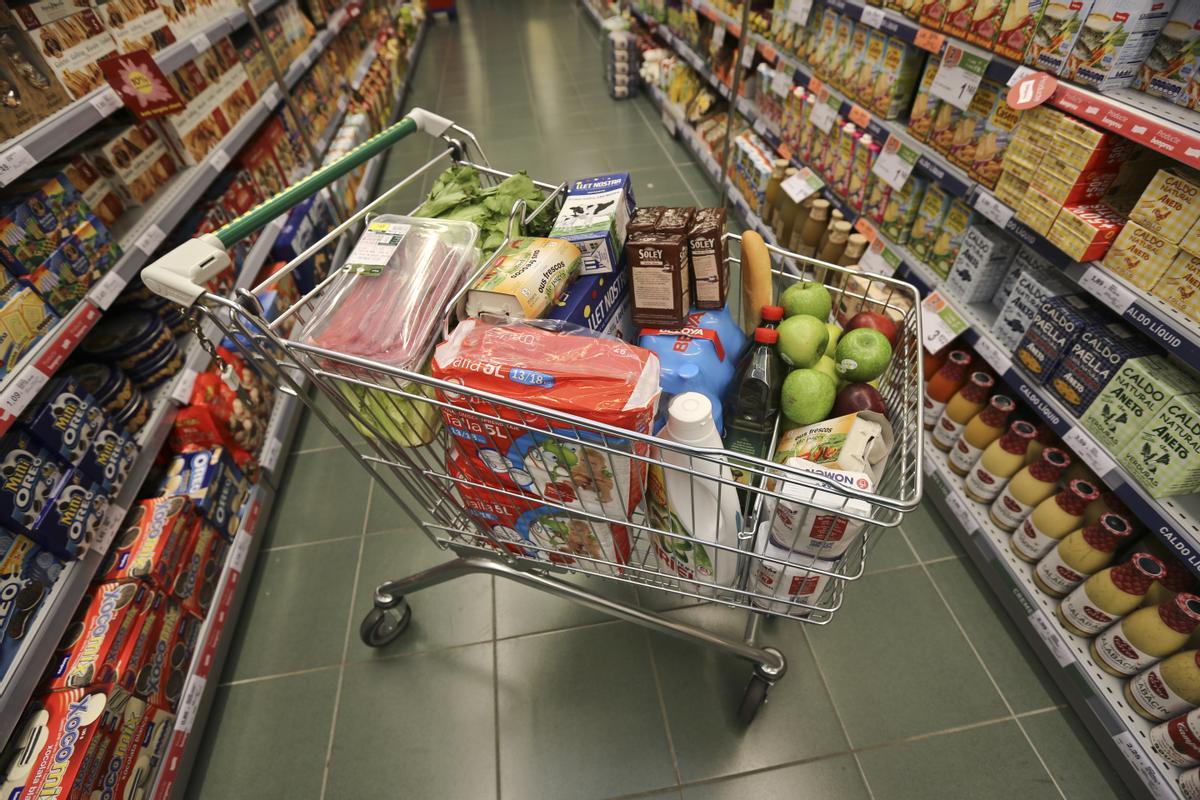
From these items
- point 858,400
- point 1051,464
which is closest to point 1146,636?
point 1051,464

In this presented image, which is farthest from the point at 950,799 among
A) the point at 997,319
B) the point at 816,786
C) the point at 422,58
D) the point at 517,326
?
the point at 422,58

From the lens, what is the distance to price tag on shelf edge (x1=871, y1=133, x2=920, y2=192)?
6.01 ft

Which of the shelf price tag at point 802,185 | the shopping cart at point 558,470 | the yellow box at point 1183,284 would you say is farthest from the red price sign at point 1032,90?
the shelf price tag at point 802,185

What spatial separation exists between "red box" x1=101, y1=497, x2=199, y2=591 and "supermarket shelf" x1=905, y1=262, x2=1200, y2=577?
2299 mm

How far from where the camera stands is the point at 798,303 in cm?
107

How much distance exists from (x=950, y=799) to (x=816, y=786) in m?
0.31

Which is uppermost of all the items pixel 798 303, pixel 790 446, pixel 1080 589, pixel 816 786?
pixel 798 303

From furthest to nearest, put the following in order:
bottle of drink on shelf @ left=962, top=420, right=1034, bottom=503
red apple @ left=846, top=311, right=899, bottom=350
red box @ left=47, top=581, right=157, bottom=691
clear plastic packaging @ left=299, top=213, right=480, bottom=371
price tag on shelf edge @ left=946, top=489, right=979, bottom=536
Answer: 1. price tag on shelf edge @ left=946, top=489, right=979, bottom=536
2. bottle of drink on shelf @ left=962, top=420, right=1034, bottom=503
3. red box @ left=47, top=581, right=157, bottom=691
4. red apple @ left=846, top=311, right=899, bottom=350
5. clear plastic packaging @ left=299, top=213, right=480, bottom=371

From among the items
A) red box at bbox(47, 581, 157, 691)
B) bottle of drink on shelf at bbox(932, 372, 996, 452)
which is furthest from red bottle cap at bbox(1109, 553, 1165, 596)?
red box at bbox(47, 581, 157, 691)

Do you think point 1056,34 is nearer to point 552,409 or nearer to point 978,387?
point 978,387

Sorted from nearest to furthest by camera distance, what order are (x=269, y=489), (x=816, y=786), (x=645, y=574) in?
(x=645, y=574) → (x=816, y=786) → (x=269, y=489)

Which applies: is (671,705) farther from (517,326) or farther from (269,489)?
(269,489)

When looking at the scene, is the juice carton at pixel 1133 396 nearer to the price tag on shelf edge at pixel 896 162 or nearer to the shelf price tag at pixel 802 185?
the price tag on shelf edge at pixel 896 162

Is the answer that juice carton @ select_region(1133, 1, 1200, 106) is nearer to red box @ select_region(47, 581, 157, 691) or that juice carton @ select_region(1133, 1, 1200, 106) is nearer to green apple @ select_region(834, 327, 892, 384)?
green apple @ select_region(834, 327, 892, 384)
